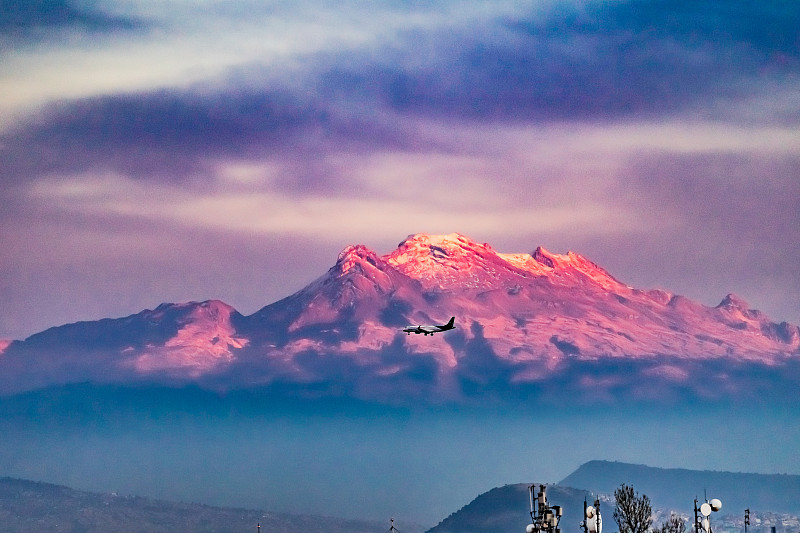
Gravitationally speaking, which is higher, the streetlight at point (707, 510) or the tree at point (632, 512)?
the tree at point (632, 512)

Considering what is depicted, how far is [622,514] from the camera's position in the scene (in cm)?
13750

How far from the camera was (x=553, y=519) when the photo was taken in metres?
118

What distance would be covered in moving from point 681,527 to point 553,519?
3263 centimetres

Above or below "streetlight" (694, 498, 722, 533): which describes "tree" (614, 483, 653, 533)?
above

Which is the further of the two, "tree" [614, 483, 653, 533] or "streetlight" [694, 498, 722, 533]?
"tree" [614, 483, 653, 533]

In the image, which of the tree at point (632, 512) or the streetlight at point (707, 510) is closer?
the streetlight at point (707, 510)

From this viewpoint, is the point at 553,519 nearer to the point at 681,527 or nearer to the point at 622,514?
the point at 622,514

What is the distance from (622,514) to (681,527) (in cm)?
1152

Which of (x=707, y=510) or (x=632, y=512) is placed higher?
(x=632, y=512)

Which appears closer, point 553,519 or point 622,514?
point 553,519

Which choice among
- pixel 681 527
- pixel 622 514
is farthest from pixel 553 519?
pixel 681 527

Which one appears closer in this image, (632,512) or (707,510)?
(707,510)
